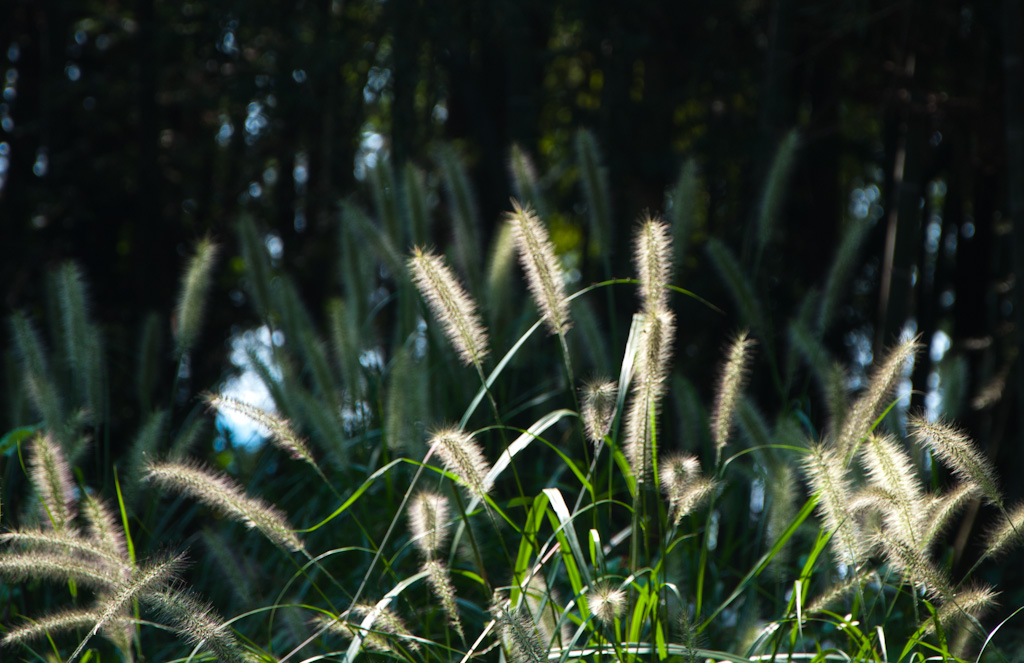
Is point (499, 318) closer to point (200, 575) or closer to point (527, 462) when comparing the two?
point (527, 462)

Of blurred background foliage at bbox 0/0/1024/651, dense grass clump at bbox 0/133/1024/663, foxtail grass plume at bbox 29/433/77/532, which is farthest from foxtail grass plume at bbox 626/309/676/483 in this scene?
blurred background foliage at bbox 0/0/1024/651

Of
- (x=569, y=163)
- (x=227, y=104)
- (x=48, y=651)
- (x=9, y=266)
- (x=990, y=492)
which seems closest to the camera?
(x=990, y=492)

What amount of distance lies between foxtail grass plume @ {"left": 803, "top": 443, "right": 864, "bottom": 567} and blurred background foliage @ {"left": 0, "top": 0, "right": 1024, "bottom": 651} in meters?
1.50

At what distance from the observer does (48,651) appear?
1.62 m

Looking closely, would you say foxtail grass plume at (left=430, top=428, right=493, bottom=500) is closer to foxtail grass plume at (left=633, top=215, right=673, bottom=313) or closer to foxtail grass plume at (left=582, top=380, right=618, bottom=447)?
foxtail grass plume at (left=582, top=380, right=618, bottom=447)

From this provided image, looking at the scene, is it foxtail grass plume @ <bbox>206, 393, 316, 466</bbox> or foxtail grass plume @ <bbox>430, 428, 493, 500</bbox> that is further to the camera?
foxtail grass plume @ <bbox>206, 393, 316, 466</bbox>

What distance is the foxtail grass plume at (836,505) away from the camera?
3.68 feet

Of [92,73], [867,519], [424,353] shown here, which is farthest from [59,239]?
[867,519]

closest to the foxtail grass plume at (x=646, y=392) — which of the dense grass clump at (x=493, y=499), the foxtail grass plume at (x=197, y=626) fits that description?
the dense grass clump at (x=493, y=499)

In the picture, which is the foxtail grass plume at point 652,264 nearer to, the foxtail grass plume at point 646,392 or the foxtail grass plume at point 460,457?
the foxtail grass plume at point 646,392

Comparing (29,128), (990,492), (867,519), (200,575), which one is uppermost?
(29,128)

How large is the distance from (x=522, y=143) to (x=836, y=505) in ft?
7.19

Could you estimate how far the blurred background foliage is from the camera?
9.23 ft

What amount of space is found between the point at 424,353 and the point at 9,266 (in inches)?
70.1
